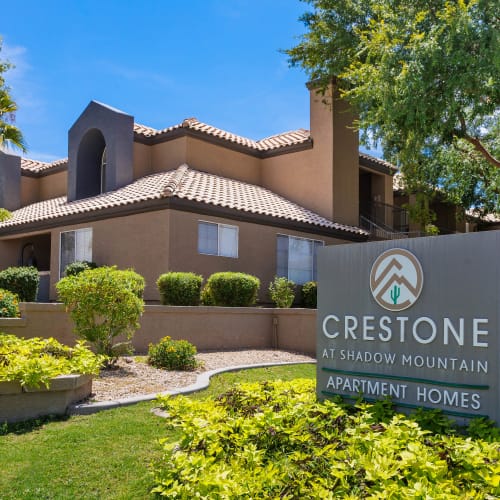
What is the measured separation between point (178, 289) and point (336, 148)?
10613mm

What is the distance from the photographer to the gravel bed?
9.59m

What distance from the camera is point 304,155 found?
2467 cm

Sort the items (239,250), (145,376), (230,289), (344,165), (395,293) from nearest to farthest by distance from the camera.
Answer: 1. (395,293)
2. (145,376)
3. (230,289)
4. (239,250)
5. (344,165)

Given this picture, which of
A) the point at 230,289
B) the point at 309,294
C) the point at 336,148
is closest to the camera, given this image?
the point at 230,289

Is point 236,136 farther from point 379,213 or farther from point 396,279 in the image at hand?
point 396,279

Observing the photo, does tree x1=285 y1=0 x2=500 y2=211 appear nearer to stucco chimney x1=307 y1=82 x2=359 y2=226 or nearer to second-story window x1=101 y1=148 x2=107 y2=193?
stucco chimney x1=307 y1=82 x2=359 y2=226

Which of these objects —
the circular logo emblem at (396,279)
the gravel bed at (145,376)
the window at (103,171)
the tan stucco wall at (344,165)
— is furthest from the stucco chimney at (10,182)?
the circular logo emblem at (396,279)

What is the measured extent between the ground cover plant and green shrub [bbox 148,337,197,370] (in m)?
5.21

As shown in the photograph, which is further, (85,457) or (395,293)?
(85,457)

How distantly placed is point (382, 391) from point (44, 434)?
13.8 ft

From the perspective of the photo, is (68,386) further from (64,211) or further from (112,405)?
(64,211)

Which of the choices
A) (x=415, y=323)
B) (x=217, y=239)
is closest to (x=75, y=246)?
(x=217, y=239)

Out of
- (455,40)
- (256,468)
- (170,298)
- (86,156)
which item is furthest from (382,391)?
(86,156)

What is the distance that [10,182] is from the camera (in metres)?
28.9
